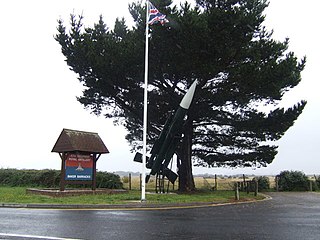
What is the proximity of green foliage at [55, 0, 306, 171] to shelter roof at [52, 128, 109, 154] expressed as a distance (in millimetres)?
4437

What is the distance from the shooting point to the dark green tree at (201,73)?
2034 centimetres

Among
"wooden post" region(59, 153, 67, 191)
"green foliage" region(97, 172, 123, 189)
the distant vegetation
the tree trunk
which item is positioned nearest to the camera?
"wooden post" region(59, 153, 67, 191)

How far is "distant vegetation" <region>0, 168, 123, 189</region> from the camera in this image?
26.2 m

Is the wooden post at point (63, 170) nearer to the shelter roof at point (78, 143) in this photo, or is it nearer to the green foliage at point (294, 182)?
the shelter roof at point (78, 143)

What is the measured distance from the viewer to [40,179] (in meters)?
28.2

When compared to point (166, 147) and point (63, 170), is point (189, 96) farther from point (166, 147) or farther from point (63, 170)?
point (63, 170)

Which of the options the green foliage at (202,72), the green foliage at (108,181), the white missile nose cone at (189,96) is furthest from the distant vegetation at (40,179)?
the white missile nose cone at (189,96)

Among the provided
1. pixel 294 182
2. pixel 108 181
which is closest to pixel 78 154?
A: pixel 108 181

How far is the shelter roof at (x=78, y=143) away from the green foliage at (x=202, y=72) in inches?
175

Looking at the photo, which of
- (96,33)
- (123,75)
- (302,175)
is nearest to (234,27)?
(123,75)

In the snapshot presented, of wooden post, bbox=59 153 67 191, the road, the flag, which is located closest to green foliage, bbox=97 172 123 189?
wooden post, bbox=59 153 67 191

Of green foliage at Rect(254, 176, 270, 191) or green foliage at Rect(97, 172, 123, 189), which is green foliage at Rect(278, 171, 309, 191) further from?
green foliage at Rect(97, 172, 123, 189)

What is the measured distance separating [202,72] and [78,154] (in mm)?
8450

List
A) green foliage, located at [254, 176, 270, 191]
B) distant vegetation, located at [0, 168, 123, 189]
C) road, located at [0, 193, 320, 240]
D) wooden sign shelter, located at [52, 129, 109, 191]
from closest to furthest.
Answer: road, located at [0, 193, 320, 240] → wooden sign shelter, located at [52, 129, 109, 191] → distant vegetation, located at [0, 168, 123, 189] → green foliage, located at [254, 176, 270, 191]
